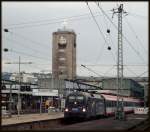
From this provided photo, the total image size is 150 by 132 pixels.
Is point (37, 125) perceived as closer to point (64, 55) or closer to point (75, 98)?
point (75, 98)

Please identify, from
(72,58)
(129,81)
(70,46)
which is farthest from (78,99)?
(70,46)

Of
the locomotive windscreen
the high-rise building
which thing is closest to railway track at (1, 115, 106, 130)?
the locomotive windscreen

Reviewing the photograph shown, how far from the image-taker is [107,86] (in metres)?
84.8

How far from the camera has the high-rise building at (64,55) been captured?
122 m

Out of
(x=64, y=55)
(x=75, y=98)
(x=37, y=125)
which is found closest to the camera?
(x=37, y=125)

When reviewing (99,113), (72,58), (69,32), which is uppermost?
(69,32)

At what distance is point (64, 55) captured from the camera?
136 meters

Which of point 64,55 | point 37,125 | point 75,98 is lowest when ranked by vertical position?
point 37,125

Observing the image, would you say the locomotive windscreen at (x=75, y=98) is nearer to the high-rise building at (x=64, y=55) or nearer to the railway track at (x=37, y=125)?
the railway track at (x=37, y=125)

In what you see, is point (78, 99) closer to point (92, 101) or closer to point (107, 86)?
point (92, 101)

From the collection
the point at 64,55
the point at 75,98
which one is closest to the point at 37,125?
the point at 75,98

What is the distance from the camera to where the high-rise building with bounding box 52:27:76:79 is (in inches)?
4818

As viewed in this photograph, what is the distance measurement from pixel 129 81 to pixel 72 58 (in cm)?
5259

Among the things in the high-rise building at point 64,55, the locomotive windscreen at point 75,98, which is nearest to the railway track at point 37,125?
the locomotive windscreen at point 75,98
